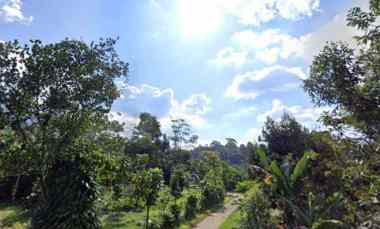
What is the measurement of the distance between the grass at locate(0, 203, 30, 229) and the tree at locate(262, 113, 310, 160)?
12530 millimetres

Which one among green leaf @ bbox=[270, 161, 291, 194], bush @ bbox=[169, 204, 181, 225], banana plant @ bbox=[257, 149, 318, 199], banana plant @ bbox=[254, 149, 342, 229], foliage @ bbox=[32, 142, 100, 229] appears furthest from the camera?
bush @ bbox=[169, 204, 181, 225]

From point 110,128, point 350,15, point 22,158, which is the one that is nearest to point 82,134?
point 110,128

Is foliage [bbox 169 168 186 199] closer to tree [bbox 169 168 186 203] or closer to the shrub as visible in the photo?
tree [bbox 169 168 186 203]

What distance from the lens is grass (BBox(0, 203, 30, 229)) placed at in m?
14.5

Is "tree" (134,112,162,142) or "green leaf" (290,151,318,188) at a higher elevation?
"tree" (134,112,162,142)

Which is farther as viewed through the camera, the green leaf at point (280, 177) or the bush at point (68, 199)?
the green leaf at point (280, 177)

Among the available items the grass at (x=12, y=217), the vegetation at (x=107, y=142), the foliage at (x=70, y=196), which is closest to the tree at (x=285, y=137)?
the vegetation at (x=107, y=142)

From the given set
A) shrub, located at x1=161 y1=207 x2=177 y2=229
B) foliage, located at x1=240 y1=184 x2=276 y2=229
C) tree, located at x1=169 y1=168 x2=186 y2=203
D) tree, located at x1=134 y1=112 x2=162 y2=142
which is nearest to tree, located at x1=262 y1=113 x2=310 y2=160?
foliage, located at x1=240 y1=184 x2=276 y2=229

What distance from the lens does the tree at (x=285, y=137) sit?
57.5 ft

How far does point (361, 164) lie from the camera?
4.15 m

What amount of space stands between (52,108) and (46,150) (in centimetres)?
92

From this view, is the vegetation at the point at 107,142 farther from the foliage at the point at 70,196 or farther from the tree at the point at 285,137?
the tree at the point at 285,137

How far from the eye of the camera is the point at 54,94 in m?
6.80

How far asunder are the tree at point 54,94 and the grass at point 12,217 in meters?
7.02
